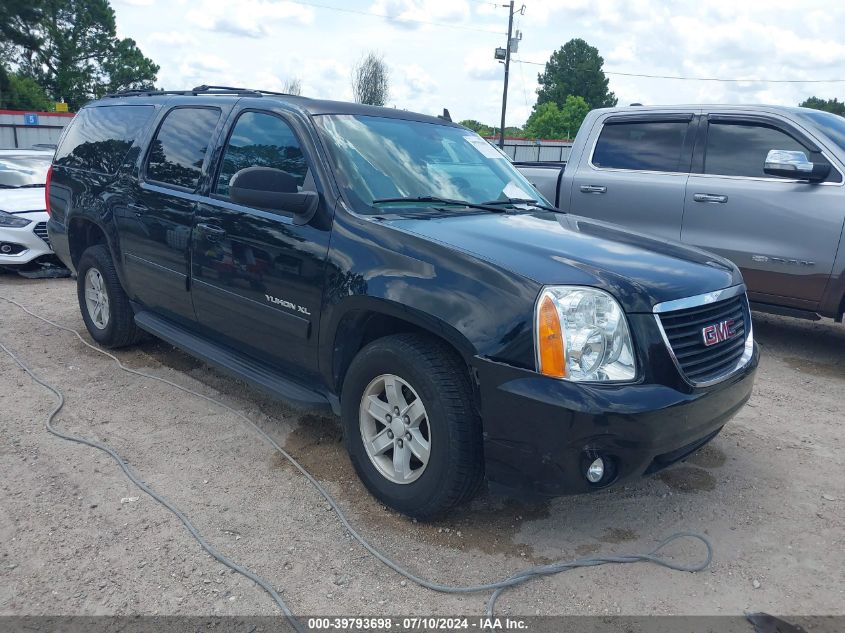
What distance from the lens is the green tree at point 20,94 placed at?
48.7 metres

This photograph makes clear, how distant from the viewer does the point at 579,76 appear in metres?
85.1

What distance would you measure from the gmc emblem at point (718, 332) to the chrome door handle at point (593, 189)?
351cm

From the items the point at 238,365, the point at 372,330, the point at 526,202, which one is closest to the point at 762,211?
the point at 526,202

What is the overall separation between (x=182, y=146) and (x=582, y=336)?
2.96 metres

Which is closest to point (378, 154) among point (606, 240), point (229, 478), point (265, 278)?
point (265, 278)

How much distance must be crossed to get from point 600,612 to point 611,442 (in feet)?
2.10

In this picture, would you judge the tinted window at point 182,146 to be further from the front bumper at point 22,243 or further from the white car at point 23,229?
the front bumper at point 22,243

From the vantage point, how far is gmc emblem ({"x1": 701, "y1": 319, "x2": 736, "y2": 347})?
9.83ft

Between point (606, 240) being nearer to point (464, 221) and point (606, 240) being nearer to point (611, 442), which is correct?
point (464, 221)

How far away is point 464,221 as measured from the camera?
134 inches

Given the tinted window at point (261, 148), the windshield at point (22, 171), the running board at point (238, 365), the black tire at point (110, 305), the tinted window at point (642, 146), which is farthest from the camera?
the windshield at point (22, 171)

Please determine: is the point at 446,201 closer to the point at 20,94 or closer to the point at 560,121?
the point at 20,94

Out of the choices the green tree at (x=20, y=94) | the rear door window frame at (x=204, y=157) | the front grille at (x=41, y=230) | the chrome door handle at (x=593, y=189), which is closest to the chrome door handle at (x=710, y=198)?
the chrome door handle at (x=593, y=189)

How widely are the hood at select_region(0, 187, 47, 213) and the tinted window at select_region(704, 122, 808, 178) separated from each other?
24.9 feet
